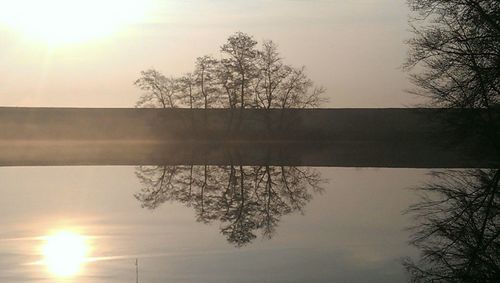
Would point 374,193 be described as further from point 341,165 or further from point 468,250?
point 341,165

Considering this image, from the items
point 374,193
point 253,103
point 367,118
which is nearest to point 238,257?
point 374,193

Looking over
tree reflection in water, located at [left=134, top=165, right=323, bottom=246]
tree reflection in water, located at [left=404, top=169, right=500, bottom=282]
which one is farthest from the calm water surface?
tree reflection in water, located at [left=404, top=169, right=500, bottom=282]

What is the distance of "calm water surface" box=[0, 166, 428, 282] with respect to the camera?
9023mm

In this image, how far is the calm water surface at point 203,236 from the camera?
29.6 feet

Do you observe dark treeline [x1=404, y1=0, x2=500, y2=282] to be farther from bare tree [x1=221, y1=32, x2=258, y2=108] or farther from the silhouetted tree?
bare tree [x1=221, y1=32, x2=258, y2=108]

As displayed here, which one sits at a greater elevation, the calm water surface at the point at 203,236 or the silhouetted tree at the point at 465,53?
the silhouetted tree at the point at 465,53

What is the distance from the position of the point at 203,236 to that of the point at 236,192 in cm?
639

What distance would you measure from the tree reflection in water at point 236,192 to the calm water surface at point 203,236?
0.11 meters

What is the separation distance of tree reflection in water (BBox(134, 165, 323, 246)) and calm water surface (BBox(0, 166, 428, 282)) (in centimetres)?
11

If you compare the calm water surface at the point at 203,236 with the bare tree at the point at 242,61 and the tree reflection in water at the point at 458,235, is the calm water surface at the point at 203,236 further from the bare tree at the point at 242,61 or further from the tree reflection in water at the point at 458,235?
the bare tree at the point at 242,61

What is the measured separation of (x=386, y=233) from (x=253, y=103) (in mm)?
41855

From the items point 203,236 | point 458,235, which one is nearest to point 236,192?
point 203,236

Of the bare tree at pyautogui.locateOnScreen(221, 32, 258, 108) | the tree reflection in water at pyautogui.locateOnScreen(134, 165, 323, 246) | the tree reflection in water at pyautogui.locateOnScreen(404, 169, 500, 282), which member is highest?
the bare tree at pyautogui.locateOnScreen(221, 32, 258, 108)

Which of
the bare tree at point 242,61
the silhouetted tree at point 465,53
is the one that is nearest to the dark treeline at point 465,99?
the silhouetted tree at point 465,53
